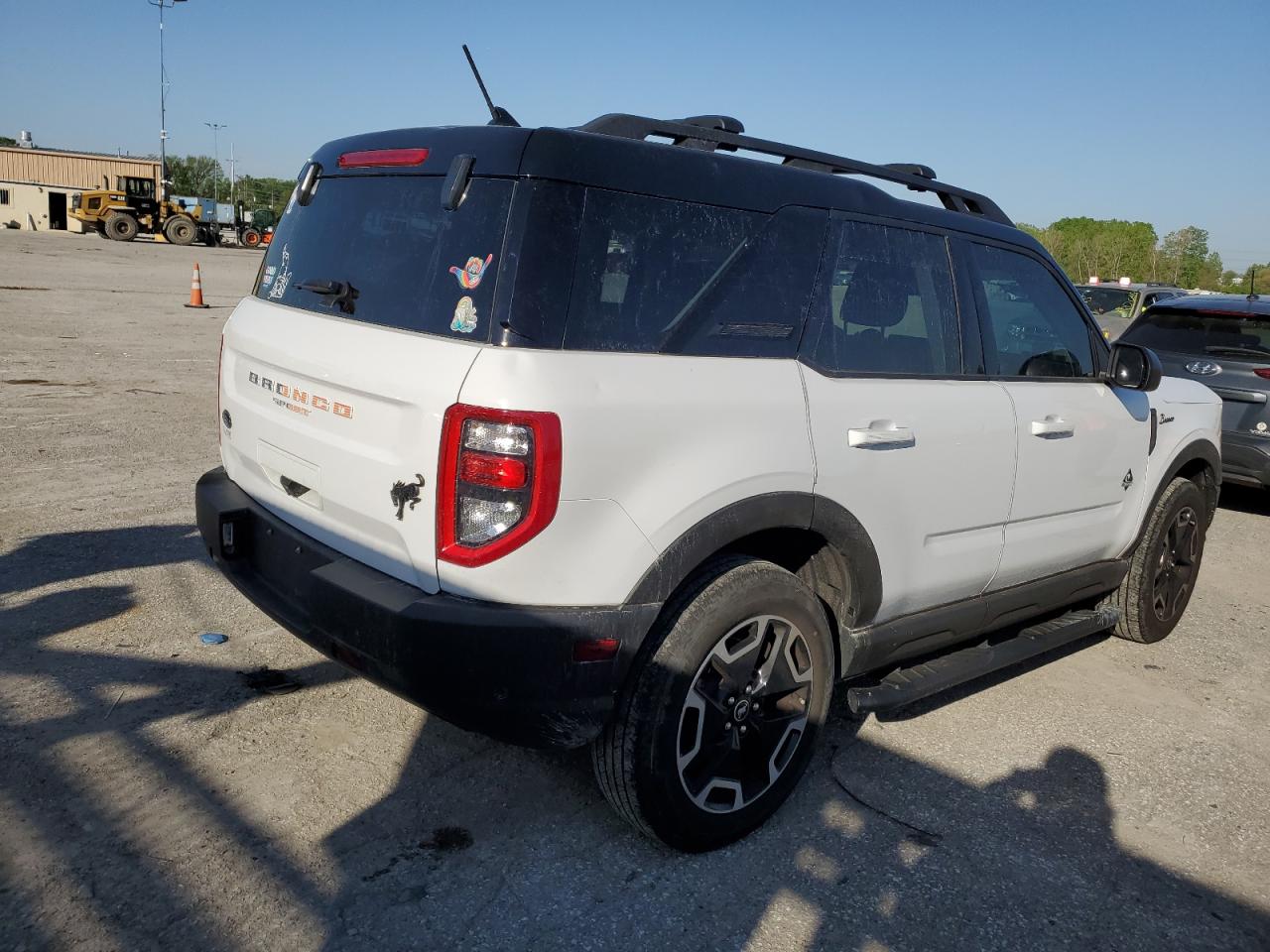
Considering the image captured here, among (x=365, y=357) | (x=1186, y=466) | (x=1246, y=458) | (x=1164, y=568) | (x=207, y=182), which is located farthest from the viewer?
(x=207, y=182)

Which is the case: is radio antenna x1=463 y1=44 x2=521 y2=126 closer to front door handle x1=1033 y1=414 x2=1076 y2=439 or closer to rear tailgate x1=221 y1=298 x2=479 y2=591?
rear tailgate x1=221 y1=298 x2=479 y2=591

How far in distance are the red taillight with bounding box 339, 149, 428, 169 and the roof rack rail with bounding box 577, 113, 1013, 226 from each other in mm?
496

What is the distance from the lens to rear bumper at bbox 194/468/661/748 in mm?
2525

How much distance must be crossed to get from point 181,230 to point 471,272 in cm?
4490

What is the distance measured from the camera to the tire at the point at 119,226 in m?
41.0

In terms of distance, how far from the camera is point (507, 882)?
282 centimetres

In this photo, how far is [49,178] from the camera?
70.1 metres

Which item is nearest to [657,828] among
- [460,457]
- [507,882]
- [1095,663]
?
[507,882]

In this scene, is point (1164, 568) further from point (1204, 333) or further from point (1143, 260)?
point (1143, 260)

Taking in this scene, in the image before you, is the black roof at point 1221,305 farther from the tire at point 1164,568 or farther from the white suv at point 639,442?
the white suv at point 639,442

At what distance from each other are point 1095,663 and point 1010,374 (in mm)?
1891

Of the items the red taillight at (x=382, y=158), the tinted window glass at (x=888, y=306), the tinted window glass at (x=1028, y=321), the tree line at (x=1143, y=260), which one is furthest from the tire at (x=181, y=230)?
the tinted window glass at (x=888, y=306)

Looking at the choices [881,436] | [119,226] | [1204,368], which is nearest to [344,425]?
[881,436]

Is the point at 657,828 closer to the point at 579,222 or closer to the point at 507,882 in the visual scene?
the point at 507,882
